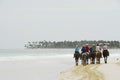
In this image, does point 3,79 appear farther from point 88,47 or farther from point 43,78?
point 88,47

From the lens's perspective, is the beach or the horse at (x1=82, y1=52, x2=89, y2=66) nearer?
the beach

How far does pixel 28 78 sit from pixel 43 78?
96cm

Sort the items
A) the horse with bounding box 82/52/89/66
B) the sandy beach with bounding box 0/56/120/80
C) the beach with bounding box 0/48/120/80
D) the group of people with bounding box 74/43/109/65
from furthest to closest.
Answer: the group of people with bounding box 74/43/109/65
the horse with bounding box 82/52/89/66
the beach with bounding box 0/48/120/80
the sandy beach with bounding box 0/56/120/80

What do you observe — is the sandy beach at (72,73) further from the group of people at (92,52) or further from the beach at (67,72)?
the group of people at (92,52)

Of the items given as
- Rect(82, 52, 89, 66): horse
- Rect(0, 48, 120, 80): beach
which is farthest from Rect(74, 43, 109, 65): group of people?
Rect(0, 48, 120, 80): beach

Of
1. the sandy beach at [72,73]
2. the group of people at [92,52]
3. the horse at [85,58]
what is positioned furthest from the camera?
the group of people at [92,52]

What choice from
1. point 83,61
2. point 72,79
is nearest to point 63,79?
point 72,79

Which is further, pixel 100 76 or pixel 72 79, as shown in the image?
pixel 72 79

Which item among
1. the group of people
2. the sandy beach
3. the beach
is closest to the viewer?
the sandy beach

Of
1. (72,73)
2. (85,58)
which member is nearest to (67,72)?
(72,73)

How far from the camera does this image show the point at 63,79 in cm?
2388

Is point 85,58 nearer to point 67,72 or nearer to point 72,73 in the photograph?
point 67,72

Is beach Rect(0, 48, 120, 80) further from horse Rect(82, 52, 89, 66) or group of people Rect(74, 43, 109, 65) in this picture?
group of people Rect(74, 43, 109, 65)

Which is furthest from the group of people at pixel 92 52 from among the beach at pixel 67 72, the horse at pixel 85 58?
the beach at pixel 67 72
